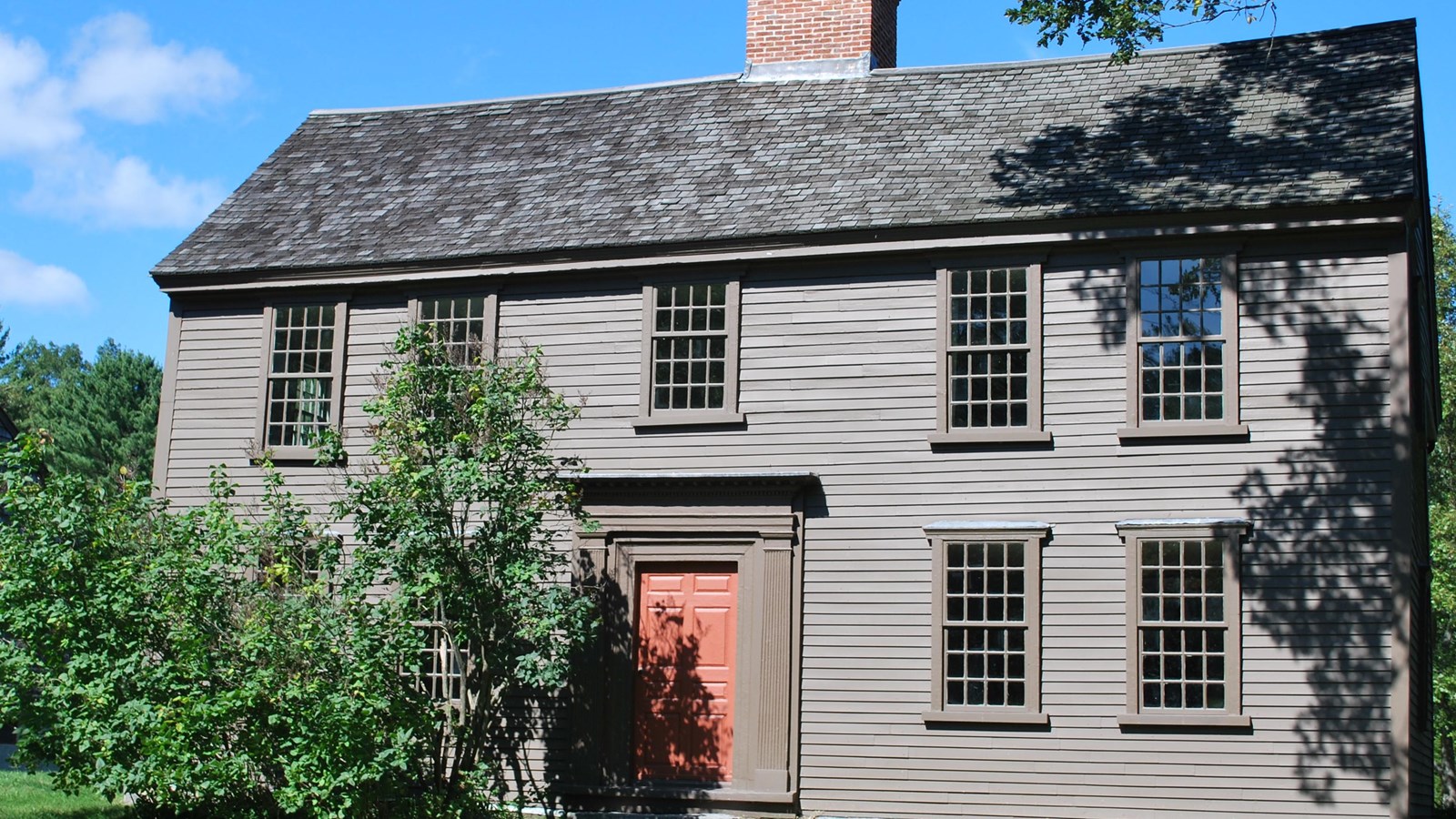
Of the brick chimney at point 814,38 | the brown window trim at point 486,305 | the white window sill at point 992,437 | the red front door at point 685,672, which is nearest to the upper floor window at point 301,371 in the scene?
the brown window trim at point 486,305

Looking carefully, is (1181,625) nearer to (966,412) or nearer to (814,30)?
(966,412)

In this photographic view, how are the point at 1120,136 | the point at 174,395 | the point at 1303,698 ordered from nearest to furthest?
the point at 1303,698
the point at 1120,136
the point at 174,395

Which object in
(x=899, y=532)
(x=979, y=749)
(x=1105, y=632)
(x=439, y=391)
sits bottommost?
(x=979, y=749)

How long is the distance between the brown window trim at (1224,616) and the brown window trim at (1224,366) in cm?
80

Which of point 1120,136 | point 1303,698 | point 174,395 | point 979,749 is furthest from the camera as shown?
point 174,395

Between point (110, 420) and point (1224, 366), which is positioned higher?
point (110, 420)

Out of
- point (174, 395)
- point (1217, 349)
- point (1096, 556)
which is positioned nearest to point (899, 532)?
point (1096, 556)

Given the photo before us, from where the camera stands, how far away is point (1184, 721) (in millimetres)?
13609

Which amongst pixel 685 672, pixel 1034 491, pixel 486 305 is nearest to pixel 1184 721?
pixel 1034 491

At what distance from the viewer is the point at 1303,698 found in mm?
13375

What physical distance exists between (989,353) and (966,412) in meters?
0.62

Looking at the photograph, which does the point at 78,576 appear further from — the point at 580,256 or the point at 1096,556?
the point at 1096,556

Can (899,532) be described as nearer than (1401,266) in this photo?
No

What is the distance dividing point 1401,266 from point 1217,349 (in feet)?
5.68
